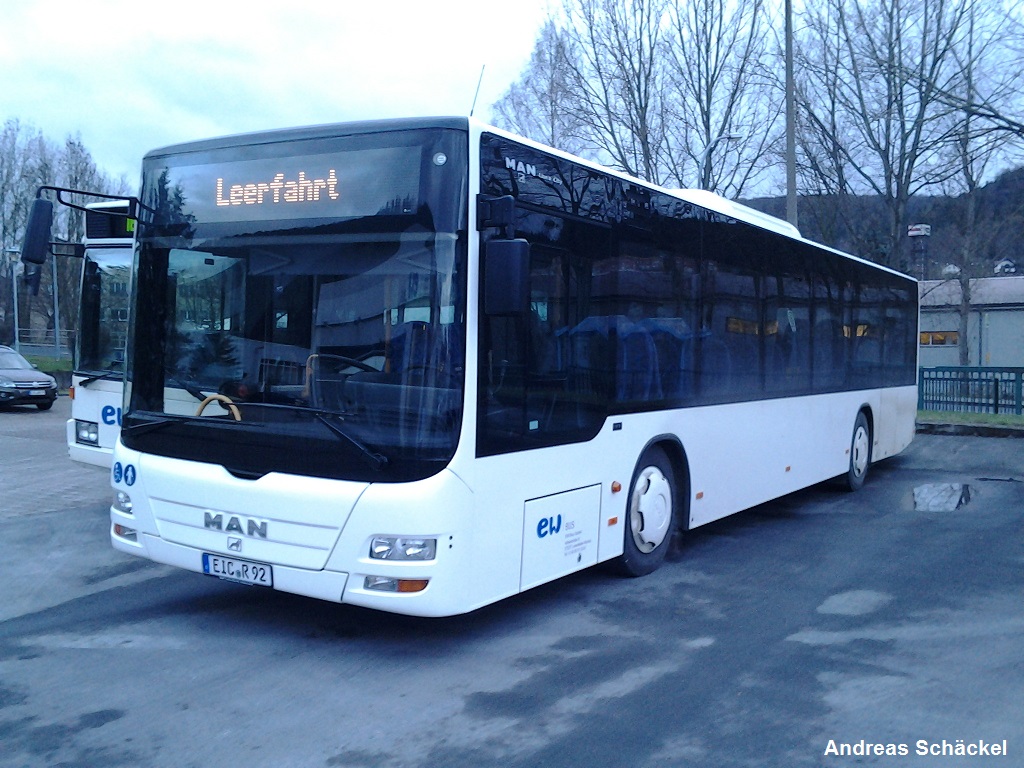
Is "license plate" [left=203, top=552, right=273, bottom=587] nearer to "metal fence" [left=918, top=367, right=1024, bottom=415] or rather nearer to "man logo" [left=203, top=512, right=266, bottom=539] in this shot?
"man logo" [left=203, top=512, right=266, bottom=539]

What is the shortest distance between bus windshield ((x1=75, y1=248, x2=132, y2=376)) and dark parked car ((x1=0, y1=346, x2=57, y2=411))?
583 inches

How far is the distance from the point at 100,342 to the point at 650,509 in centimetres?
592

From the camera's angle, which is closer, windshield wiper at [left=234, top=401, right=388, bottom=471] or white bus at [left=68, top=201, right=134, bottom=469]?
windshield wiper at [left=234, top=401, right=388, bottom=471]

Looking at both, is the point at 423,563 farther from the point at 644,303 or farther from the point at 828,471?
the point at 828,471

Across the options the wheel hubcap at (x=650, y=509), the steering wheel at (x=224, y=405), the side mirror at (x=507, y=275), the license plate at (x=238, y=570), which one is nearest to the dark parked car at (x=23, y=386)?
the steering wheel at (x=224, y=405)

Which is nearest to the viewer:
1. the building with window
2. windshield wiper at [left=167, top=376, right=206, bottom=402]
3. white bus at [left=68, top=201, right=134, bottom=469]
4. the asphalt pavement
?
the asphalt pavement

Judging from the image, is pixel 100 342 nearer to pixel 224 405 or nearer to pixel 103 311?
pixel 103 311

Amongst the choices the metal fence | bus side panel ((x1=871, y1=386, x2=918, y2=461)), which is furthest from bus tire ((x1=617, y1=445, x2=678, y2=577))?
the metal fence

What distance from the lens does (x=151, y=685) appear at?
5277 mm

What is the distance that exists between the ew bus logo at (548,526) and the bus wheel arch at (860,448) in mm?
7100

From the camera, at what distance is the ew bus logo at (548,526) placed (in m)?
6.20

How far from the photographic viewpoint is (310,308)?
5.69 meters

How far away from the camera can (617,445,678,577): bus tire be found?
7480mm

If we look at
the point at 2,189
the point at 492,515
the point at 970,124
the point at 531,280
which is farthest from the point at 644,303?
the point at 2,189
